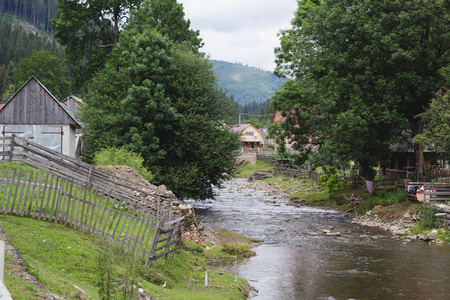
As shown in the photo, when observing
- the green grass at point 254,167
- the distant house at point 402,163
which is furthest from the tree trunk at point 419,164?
the green grass at point 254,167

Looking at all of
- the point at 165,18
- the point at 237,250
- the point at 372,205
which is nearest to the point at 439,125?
the point at 372,205

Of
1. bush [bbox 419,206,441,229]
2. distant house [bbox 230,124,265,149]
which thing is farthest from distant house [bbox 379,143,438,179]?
distant house [bbox 230,124,265,149]

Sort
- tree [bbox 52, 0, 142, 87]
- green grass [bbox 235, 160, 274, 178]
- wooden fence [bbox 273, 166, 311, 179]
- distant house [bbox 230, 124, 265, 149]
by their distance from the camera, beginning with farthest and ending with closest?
distant house [bbox 230, 124, 265, 149] < green grass [bbox 235, 160, 274, 178] < wooden fence [bbox 273, 166, 311, 179] < tree [bbox 52, 0, 142, 87]

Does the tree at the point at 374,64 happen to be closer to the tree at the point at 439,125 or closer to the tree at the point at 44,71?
the tree at the point at 439,125

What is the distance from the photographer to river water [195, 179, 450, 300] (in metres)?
15.3

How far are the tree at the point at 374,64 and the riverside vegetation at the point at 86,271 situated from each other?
1972 centimetres

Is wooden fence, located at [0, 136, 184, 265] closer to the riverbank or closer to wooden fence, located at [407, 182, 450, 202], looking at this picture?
the riverbank

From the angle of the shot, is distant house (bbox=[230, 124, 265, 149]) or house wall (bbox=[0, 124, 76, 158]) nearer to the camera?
house wall (bbox=[0, 124, 76, 158])

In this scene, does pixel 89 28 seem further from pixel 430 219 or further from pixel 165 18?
pixel 430 219

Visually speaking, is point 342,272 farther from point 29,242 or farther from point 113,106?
point 113,106

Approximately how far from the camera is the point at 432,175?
36.3 metres

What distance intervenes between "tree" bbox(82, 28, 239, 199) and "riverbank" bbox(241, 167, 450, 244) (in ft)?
34.8

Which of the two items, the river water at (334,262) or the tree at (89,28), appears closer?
the river water at (334,262)

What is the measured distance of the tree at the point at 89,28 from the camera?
45438 mm
